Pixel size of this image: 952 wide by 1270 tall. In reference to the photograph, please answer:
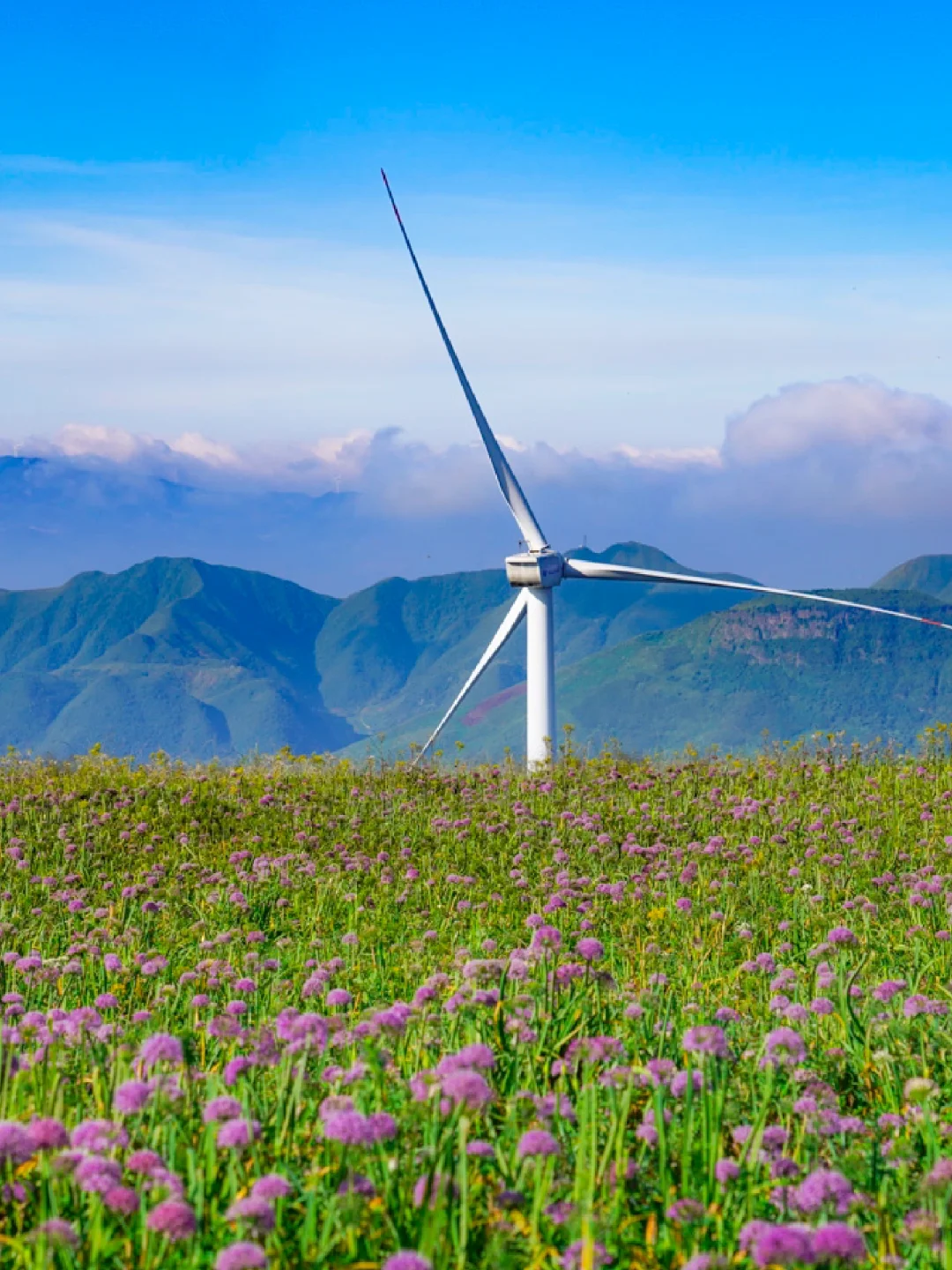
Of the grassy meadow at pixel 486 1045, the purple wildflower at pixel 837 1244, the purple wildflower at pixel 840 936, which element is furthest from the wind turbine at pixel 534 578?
the purple wildflower at pixel 837 1244

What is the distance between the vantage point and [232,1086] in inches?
204

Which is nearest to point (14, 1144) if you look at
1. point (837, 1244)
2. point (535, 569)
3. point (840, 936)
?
point (837, 1244)

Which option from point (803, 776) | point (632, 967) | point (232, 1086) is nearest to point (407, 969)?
point (632, 967)

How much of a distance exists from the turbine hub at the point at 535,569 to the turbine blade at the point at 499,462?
0.42 meters

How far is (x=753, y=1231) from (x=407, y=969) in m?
4.52

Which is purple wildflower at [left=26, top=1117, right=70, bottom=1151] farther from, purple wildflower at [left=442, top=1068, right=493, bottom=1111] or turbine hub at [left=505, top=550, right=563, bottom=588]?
turbine hub at [left=505, top=550, right=563, bottom=588]

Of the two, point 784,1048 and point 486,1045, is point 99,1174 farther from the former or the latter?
point 784,1048

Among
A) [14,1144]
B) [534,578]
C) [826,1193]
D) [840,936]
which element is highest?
[534,578]

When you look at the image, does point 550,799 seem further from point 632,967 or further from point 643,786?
point 632,967

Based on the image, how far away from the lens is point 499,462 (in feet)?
84.8

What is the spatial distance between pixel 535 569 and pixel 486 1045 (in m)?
20.0

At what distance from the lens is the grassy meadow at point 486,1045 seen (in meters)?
4.04

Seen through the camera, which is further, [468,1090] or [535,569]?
[535,569]

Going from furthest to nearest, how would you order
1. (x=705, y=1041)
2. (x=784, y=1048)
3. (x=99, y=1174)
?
(x=784, y=1048) < (x=705, y=1041) < (x=99, y=1174)
